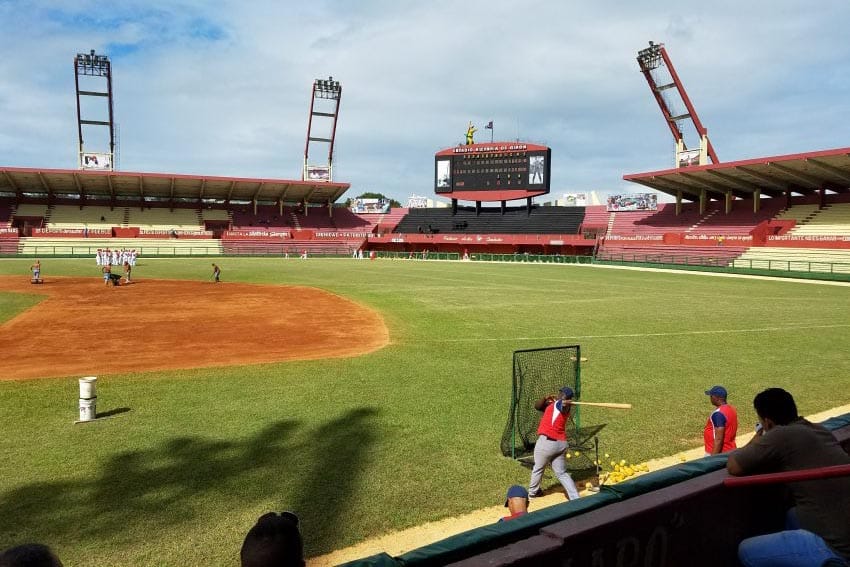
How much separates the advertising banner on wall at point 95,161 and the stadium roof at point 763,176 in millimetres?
63968

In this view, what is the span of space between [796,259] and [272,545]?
55.6 metres

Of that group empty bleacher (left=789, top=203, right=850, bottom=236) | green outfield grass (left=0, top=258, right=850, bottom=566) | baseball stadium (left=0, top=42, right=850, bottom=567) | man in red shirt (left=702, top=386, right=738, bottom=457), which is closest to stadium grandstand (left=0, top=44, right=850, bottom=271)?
empty bleacher (left=789, top=203, right=850, bottom=236)

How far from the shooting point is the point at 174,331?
17.7 metres

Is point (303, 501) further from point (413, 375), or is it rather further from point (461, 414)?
point (413, 375)

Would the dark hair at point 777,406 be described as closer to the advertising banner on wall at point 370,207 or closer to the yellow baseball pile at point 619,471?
the yellow baseball pile at point 619,471

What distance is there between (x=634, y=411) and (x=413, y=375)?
186 inches

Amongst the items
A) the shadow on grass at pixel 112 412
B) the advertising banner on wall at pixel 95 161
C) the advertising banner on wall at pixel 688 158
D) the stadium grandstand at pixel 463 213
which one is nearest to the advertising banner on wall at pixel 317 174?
the stadium grandstand at pixel 463 213

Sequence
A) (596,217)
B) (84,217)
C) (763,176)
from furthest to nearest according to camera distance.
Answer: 1. (596,217)
2. (84,217)
3. (763,176)

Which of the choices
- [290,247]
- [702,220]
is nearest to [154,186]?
[290,247]

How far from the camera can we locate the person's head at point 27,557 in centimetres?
224

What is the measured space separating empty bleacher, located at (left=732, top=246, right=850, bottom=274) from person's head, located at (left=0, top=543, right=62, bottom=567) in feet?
165

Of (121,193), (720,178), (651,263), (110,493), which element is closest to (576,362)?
(110,493)

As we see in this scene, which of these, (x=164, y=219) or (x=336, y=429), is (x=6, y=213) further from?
(x=336, y=429)

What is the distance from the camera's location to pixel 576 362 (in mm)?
8609
